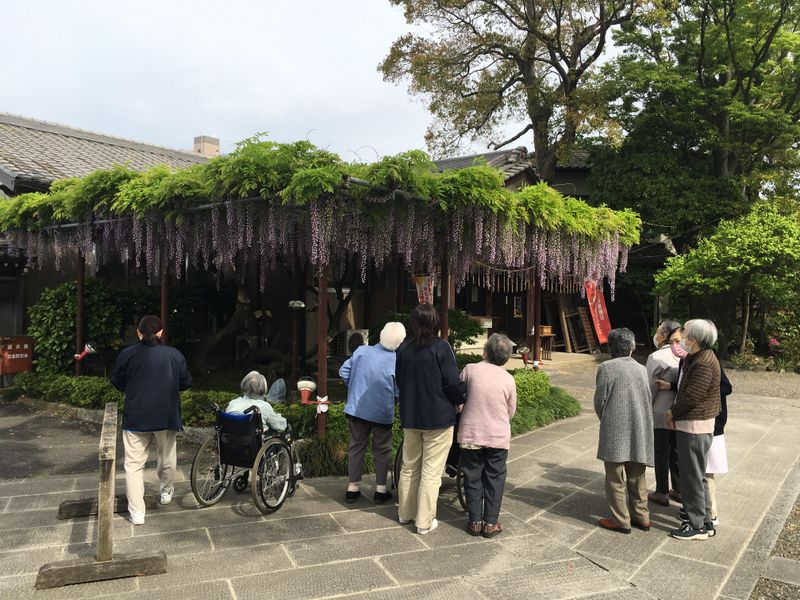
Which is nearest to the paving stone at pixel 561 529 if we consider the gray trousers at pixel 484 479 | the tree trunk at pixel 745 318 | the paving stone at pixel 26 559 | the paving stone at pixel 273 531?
the gray trousers at pixel 484 479

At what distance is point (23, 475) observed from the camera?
6480 millimetres

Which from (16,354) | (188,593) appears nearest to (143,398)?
(188,593)

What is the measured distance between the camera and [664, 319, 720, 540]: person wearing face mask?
4.68 metres

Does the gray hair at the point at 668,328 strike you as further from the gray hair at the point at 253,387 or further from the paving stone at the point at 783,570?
the gray hair at the point at 253,387

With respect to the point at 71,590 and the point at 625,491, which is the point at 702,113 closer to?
the point at 625,491

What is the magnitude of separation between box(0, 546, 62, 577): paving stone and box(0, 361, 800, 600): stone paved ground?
13 mm

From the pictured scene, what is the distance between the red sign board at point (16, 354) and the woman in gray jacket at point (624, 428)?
33.7ft

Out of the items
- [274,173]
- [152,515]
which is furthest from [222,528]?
[274,173]

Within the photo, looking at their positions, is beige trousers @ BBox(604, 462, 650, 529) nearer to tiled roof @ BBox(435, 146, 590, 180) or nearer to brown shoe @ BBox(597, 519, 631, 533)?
brown shoe @ BBox(597, 519, 631, 533)

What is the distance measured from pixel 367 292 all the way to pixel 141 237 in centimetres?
688

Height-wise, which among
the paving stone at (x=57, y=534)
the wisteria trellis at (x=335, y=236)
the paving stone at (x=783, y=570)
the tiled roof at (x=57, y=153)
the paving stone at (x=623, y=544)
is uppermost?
the tiled roof at (x=57, y=153)

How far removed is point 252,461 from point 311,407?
1963mm

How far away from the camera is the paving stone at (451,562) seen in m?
4.09

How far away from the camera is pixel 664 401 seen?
5379 millimetres
